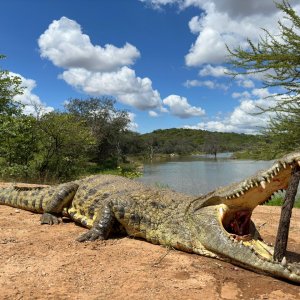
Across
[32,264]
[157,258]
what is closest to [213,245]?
[157,258]

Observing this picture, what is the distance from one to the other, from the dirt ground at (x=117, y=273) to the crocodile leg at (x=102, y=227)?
0.49ft

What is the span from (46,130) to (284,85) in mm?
13643

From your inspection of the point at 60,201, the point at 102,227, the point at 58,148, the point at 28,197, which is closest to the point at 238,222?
the point at 102,227

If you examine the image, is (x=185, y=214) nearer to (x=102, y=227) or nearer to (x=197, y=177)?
(x=102, y=227)

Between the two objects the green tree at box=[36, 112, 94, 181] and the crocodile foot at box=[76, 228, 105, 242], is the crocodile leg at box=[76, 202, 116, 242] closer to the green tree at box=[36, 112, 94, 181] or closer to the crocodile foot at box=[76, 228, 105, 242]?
the crocodile foot at box=[76, 228, 105, 242]

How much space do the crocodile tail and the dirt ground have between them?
1624mm

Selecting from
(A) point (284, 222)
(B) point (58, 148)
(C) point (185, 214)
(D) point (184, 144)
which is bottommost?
(C) point (185, 214)

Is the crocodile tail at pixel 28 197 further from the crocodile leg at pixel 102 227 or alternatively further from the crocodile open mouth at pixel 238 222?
the crocodile open mouth at pixel 238 222

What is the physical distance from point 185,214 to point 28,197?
12.1 feet

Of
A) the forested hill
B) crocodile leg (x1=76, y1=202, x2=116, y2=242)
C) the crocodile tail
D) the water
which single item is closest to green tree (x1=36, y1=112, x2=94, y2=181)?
the water

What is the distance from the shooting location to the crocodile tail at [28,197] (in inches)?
276

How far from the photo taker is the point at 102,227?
209 inches

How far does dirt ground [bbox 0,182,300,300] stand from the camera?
346cm

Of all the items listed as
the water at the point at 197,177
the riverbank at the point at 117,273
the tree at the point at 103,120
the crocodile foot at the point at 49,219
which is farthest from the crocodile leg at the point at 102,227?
the tree at the point at 103,120
